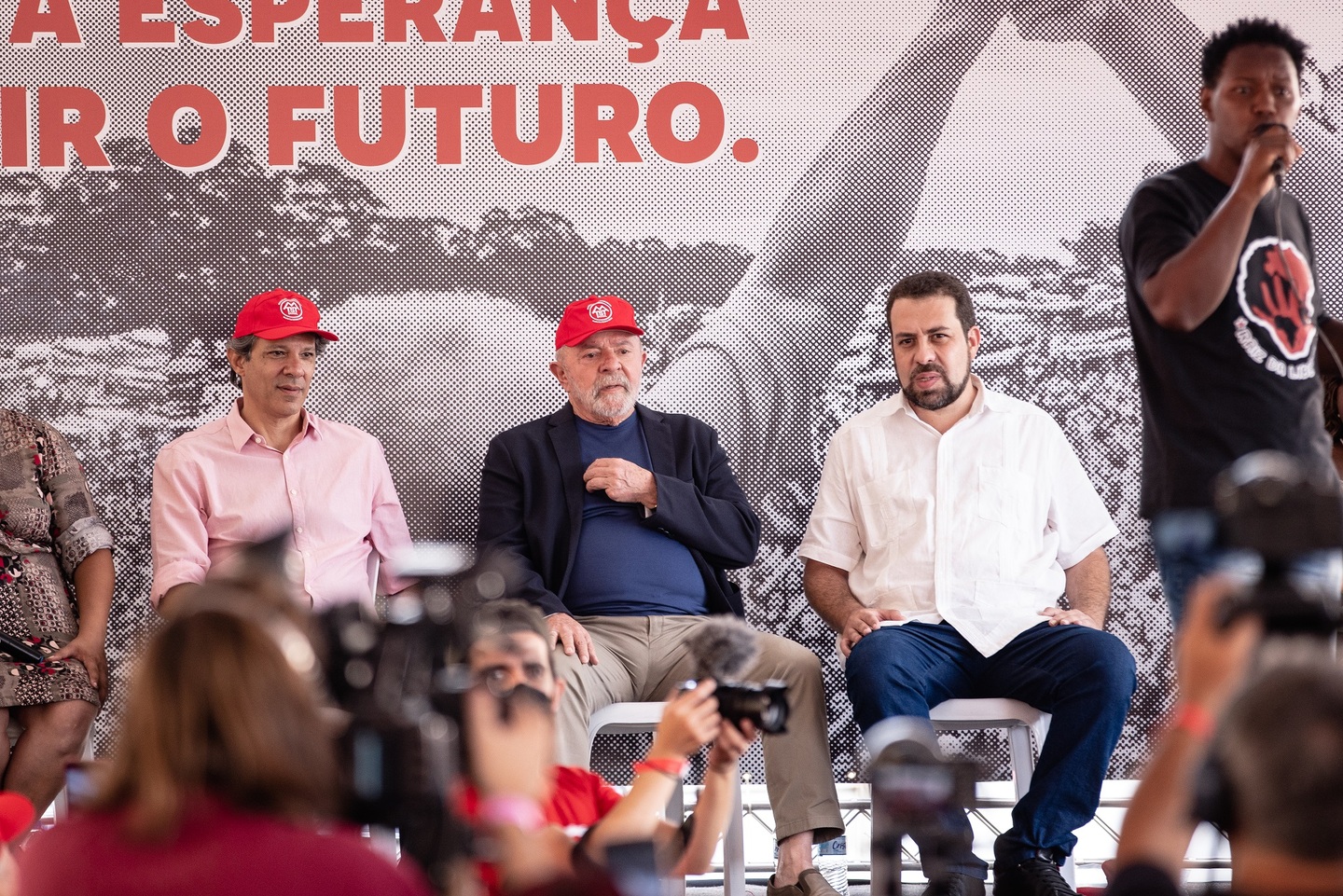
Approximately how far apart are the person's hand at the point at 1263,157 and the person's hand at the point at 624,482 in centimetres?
169

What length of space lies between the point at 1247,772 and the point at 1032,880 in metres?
1.89

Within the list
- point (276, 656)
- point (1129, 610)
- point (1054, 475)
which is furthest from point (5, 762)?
point (1129, 610)

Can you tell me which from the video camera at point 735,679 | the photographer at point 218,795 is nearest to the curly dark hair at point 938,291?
the video camera at point 735,679

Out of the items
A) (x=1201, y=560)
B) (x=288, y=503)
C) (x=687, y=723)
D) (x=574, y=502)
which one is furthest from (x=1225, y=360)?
(x=288, y=503)

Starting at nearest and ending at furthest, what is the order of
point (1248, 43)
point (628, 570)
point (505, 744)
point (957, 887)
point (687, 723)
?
point (505, 744)
point (687, 723)
point (957, 887)
point (1248, 43)
point (628, 570)

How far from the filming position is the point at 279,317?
3795 millimetres

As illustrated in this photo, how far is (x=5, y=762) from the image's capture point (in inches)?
134

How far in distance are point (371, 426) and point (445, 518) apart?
0.35m

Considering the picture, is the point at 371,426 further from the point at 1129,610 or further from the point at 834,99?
the point at 1129,610

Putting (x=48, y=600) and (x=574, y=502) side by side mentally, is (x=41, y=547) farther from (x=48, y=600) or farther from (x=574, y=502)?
(x=574, y=502)

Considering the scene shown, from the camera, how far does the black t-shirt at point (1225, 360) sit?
2.43 metres

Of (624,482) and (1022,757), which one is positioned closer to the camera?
(1022,757)

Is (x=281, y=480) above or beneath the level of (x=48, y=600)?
above

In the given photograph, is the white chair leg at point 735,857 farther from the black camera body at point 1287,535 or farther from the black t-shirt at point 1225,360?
the black camera body at point 1287,535
